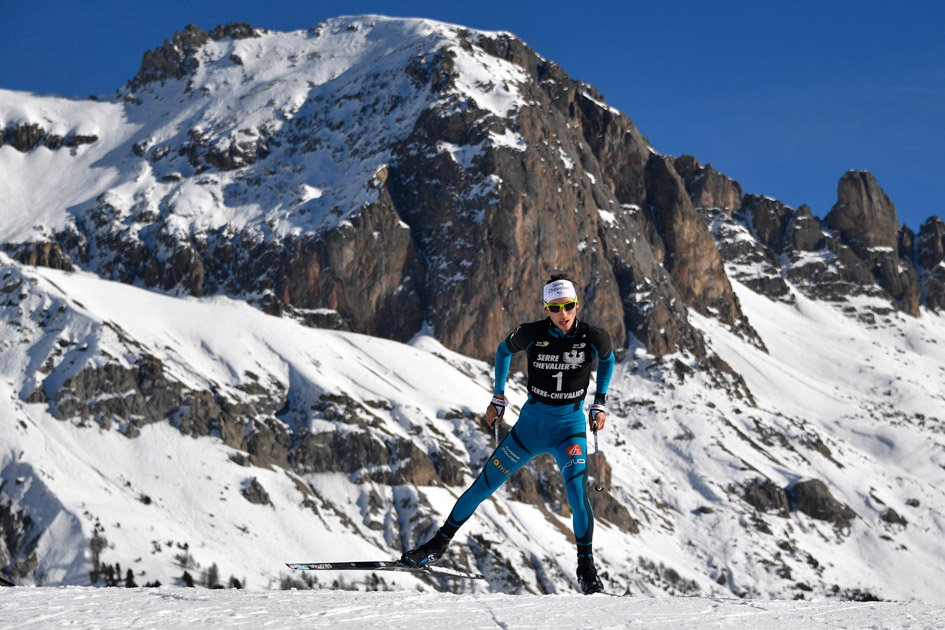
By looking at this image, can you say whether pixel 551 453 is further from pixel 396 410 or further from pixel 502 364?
pixel 396 410

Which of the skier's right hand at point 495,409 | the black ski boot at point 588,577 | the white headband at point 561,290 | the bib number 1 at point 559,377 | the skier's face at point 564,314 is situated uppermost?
the white headband at point 561,290

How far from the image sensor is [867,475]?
160750 mm

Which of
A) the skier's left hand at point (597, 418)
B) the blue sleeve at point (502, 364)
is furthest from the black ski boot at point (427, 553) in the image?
the skier's left hand at point (597, 418)

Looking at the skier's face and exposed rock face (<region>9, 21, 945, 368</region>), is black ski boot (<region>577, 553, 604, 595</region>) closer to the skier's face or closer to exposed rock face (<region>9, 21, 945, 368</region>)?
the skier's face

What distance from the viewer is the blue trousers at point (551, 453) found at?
13.1 m

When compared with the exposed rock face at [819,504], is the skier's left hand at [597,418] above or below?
above

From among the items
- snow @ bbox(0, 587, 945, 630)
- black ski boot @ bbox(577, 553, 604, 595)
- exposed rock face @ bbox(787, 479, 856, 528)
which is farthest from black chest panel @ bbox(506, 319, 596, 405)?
exposed rock face @ bbox(787, 479, 856, 528)

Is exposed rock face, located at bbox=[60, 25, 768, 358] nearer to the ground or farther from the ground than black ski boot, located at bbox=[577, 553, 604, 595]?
farther from the ground

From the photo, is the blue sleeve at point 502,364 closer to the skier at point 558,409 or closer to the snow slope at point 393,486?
the skier at point 558,409

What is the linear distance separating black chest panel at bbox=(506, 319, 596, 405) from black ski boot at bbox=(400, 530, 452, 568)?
252 centimetres

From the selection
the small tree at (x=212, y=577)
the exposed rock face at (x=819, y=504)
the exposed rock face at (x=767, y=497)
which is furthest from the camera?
the exposed rock face at (x=819, y=504)

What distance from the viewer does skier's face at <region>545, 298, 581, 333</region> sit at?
13.0m

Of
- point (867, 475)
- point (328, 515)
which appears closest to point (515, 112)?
point (867, 475)

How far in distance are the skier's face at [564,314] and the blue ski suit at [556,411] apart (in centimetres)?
10
